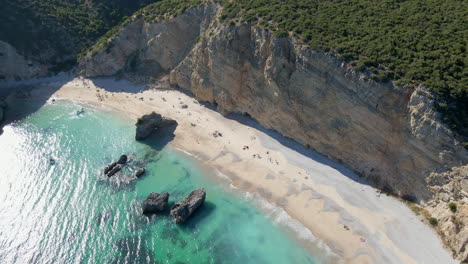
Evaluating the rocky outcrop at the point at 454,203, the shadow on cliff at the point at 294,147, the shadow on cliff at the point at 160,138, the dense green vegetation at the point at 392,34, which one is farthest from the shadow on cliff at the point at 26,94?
the rocky outcrop at the point at 454,203

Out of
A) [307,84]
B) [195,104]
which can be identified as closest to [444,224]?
[307,84]

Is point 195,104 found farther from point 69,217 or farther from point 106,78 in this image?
point 69,217

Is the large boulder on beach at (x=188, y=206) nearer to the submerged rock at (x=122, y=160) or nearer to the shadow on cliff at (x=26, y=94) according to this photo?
the submerged rock at (x=122, y=160)

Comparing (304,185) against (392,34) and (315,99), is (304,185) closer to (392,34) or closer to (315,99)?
(315,99)

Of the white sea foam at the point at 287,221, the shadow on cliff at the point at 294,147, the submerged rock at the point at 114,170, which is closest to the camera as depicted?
the white sea foam at the point at 287,221

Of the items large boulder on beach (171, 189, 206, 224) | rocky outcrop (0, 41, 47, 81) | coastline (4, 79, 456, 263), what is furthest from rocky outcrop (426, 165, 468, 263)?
rocky outcrop (0, 41, 47, 81)

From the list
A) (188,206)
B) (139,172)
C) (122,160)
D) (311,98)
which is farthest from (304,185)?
(122,160)
